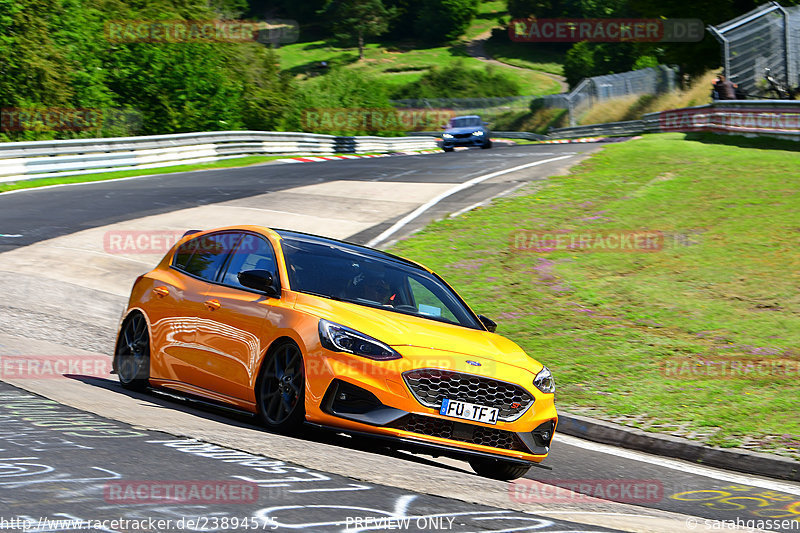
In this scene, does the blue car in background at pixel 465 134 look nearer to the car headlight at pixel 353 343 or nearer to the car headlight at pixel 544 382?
the car headlight at pixel 544 382

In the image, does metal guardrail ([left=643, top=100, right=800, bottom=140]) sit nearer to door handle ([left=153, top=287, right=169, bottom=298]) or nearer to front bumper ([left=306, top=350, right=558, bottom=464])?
door handle ([left=153, top=287, right=169, bottom=298])

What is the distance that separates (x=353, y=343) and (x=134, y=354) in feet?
9.92

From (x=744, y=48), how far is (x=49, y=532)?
1246 inches

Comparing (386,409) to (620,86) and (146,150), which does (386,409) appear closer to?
(146,150)

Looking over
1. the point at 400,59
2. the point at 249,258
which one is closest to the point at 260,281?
the point at 249,258

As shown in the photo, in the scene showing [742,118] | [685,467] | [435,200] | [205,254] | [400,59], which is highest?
[400,59]

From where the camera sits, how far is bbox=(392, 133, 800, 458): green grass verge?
9547 millimetres

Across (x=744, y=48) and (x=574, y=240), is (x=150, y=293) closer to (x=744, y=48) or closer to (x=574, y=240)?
(x=574, y=240)

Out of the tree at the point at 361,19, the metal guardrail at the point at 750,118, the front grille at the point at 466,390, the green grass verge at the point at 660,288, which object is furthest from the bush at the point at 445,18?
the front grille at the point at 466,390

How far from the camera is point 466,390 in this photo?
6793 mm

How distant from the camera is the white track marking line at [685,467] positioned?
298 inches

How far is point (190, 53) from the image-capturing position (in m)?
39.9

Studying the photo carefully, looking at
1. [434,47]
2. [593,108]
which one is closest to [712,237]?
[593,108]

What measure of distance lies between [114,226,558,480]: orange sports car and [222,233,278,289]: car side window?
1 cm
